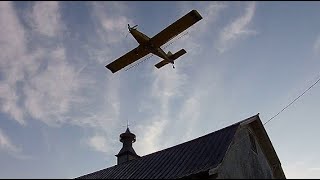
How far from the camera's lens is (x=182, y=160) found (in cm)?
1672

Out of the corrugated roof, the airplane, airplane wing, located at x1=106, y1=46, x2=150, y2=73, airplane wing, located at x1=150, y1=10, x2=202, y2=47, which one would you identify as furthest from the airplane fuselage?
the corrugated roof

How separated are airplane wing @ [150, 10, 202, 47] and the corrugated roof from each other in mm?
6199

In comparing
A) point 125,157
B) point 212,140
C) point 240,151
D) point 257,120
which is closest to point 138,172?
point 212,140

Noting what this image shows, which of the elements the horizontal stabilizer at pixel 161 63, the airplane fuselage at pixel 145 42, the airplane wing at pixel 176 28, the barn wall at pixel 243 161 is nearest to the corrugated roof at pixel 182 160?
the barn wall at pixel 243 161

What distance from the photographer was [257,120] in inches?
750

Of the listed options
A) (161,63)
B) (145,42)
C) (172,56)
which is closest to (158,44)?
(145,42)

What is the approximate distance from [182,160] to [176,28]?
25.7 feet

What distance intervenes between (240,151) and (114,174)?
7.09 metres

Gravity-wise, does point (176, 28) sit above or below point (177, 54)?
below

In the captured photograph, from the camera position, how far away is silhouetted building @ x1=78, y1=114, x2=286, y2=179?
14945 mm

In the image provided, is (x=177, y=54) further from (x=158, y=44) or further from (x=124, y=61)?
(x=124, y=61)

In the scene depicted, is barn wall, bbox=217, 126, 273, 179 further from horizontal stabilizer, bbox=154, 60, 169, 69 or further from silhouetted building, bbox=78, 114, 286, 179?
horizontal stabilizer, bbox=154, 60, 169, 69

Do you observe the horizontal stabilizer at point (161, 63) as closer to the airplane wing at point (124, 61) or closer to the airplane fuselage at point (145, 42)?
the airplane fuselage at point (145, 42)

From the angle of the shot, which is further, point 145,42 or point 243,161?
point 145,42
